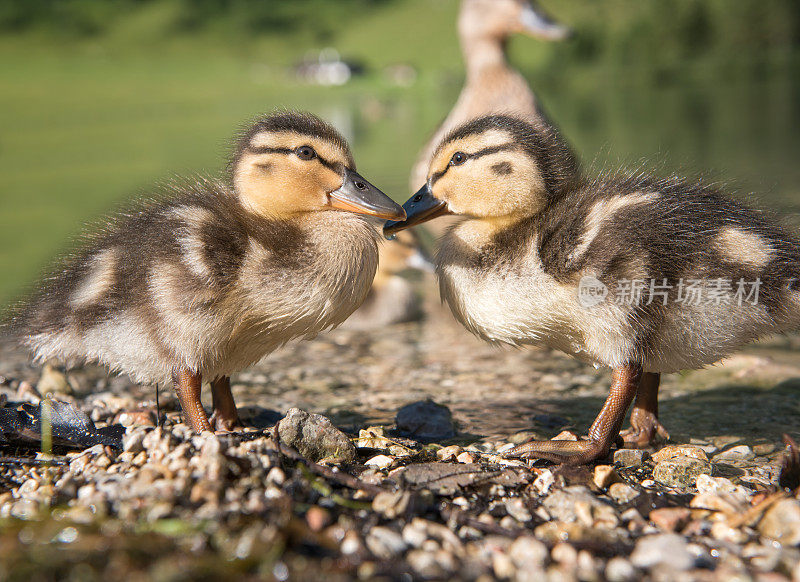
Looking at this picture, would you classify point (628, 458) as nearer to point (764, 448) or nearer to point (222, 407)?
point (764, 448)

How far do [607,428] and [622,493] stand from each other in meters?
0.32

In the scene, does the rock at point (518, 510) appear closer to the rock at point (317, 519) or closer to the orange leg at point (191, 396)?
the rock at point (317, 519)

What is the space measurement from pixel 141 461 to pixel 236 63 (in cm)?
3196

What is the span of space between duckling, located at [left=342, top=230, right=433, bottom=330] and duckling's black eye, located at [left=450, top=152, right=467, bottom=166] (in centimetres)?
183

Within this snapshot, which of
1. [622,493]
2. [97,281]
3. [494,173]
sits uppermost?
[494,173]

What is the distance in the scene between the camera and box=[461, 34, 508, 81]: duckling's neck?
5176 mm

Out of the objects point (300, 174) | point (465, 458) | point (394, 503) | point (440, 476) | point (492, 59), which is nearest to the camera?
point (394, 503)

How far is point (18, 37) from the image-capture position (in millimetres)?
34000

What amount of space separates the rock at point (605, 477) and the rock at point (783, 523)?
1.33 ft

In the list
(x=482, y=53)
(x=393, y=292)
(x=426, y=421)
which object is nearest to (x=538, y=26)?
(x=482, y=53)

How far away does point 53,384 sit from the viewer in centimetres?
316

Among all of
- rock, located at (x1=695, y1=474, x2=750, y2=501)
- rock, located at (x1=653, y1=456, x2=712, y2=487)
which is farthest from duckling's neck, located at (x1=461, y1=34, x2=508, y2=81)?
rock, located at (x1=695, y1=474, x2=750, y2=501)

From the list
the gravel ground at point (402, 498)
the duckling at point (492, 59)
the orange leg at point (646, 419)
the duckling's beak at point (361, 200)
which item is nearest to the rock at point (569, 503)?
the gravel ground at point (402, 498)

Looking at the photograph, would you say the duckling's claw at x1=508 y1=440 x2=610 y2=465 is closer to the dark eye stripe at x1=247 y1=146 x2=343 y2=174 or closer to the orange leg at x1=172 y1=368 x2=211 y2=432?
the orange leg at x1=172 y1=368 x2=211 y2=432
